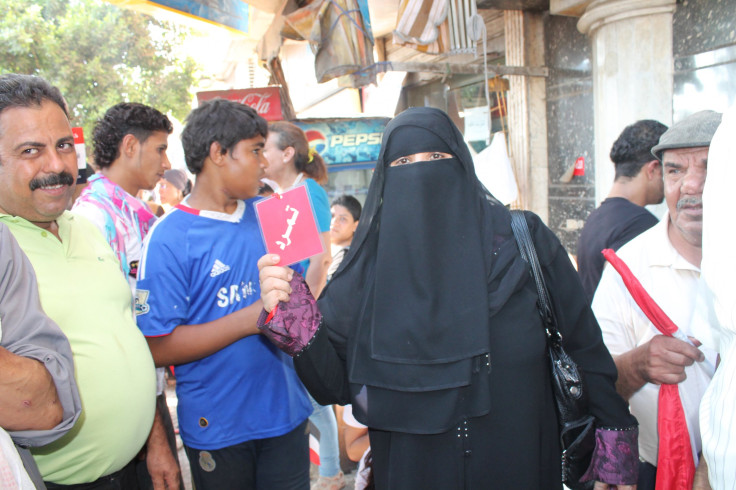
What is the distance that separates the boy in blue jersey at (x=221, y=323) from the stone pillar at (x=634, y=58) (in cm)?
318

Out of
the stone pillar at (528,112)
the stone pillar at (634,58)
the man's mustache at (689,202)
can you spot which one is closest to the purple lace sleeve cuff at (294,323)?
the man's mustache at (689,202)

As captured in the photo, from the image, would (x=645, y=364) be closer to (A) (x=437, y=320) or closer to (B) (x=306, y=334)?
(A) (x=437, y=320)

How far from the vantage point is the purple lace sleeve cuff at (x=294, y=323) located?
155 cm

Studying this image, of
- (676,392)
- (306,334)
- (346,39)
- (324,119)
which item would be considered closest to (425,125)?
(306,334)

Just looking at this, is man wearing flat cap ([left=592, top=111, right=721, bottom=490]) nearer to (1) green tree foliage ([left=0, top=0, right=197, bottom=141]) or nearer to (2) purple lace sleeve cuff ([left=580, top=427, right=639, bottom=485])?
(2) purple lace sleeve cuff ([left=580, top=427, right=639, bottom=485])

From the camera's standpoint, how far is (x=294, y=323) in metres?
1.56

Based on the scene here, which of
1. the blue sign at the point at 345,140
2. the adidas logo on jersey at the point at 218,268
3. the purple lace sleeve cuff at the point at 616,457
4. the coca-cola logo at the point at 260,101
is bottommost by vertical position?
the purple lace sleeve cuff at the point at 616,457

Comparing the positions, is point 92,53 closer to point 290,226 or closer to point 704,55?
point 704,55

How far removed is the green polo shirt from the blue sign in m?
5.36

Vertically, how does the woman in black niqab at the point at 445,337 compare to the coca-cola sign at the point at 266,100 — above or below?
below

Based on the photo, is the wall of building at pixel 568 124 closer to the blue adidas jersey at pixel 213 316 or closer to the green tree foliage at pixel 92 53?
the blue adidas jersey at pixel 213 316

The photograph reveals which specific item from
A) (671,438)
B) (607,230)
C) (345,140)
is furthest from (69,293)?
(345,140)

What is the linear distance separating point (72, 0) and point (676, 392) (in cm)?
1638

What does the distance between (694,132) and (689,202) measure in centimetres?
26
